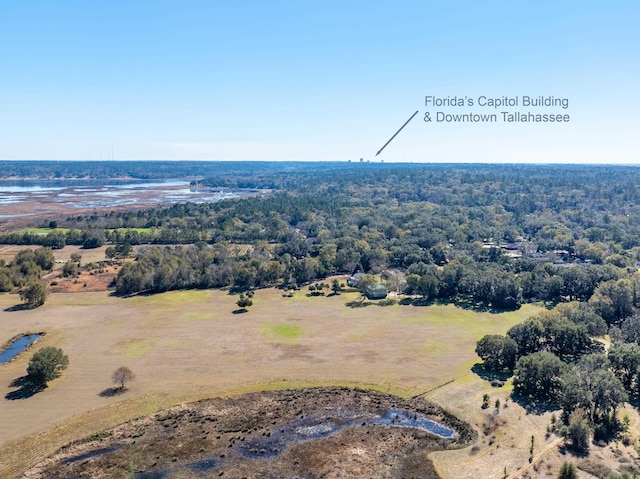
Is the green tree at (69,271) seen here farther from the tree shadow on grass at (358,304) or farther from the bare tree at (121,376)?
the tree shadow on grass at (358,304)

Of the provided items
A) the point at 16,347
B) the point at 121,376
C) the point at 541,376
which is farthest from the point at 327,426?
the point at 16,347

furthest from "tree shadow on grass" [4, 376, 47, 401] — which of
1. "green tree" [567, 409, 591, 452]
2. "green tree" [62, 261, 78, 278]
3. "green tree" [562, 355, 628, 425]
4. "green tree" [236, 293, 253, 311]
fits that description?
"green tree" [562, 355, 628, 425]

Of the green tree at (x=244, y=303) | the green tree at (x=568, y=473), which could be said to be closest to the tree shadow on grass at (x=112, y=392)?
the green tree at (x=244, y=303)

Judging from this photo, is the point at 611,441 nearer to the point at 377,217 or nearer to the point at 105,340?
the point at 105,340

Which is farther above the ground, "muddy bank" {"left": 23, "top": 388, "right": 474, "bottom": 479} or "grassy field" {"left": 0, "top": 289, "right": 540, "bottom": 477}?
"grassy field" {"left": 0, "top": 289, "right": 540, "bottom": 477}

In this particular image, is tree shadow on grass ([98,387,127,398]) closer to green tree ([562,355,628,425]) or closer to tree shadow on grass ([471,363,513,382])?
tree shadow on grass ([471,363,513,382])

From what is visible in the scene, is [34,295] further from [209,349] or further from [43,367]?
[209,349]
